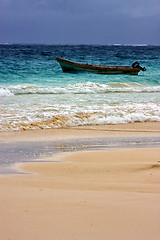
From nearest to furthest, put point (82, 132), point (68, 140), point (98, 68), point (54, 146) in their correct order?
point (54, 146) < point (68, 140) < point (82, 132) < point (98, 68)

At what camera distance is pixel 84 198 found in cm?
306

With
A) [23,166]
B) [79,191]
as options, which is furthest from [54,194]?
[23,166]

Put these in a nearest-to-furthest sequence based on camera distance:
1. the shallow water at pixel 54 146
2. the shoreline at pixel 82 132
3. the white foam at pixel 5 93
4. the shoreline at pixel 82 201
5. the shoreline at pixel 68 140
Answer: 1. the shoreline at pixel 82 201
2. the shallow water at pixel 54 146
3. the shoreline at pixel 68 140
4. the shoreline at pixel 82 132
5. the white foam at pixel 5 93

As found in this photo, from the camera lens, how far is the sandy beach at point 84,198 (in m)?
2.46

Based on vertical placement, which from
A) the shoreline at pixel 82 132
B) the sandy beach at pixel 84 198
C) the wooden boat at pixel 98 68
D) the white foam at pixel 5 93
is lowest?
the white foam at pixel 5 93

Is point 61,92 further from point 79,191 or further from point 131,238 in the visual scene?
point 131,238

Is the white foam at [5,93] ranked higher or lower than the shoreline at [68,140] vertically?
lower

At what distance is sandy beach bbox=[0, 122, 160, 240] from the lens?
2.46 metres

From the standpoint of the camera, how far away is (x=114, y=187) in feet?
11.2

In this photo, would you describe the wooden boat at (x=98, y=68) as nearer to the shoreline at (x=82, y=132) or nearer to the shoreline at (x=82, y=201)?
the shoreline at (x=82, y=132)

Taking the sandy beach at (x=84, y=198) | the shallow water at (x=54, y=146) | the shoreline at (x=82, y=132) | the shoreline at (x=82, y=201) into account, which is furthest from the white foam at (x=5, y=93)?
the shoreline at (x=82, y=201)

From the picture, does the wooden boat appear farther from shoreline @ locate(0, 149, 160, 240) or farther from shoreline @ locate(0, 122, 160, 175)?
shoreline @ locate(0, 149, 160, 240)

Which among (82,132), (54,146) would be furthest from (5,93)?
(54,146)

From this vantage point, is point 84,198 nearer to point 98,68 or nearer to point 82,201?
point 82,201
